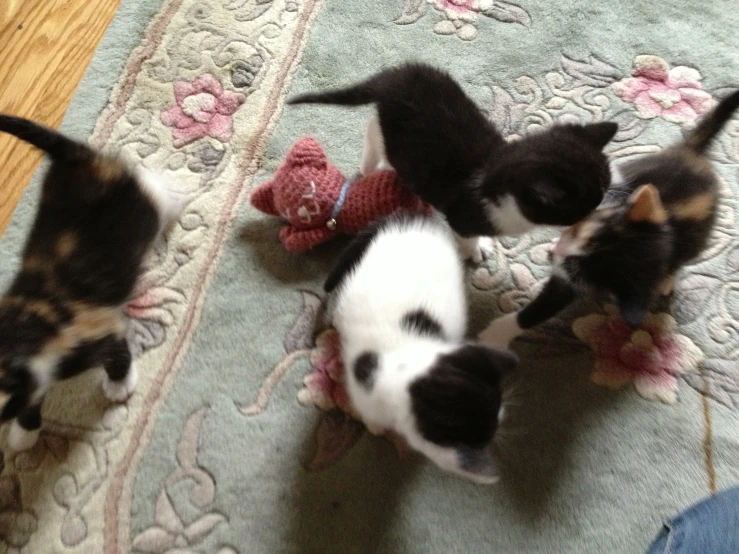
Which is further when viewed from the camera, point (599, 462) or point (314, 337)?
point (314, 337)

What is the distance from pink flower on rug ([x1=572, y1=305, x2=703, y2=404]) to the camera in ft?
3.58

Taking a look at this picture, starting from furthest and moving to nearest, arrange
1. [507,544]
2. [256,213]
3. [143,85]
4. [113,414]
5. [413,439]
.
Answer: [143,85], [256,213], [113,414], [507,544], [413,439]

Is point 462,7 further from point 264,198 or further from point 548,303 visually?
point 548,303

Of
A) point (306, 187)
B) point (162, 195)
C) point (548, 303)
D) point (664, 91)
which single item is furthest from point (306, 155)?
point (664, 91)

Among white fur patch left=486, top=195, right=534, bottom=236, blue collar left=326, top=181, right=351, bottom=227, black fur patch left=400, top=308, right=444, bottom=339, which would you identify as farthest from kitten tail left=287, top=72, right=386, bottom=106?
black fur patch left=400, top=308, right=444, bottom=339

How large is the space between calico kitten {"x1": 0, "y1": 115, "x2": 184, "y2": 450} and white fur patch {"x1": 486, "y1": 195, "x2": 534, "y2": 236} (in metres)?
0.63

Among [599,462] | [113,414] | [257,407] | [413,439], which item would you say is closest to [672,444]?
[599,462]

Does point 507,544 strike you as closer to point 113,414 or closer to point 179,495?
point 179,495

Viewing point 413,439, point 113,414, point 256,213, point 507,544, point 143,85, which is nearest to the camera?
point 413,439

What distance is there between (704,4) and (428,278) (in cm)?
114

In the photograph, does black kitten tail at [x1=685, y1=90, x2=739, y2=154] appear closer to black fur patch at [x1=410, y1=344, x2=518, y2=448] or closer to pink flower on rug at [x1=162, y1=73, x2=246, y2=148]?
black fur patch at [x1=410, y1=344, x2=518, y2=448]

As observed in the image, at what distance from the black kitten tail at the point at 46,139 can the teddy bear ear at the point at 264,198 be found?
12.4 inches

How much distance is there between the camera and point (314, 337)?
3.75ft

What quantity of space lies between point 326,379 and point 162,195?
502 millimetres
